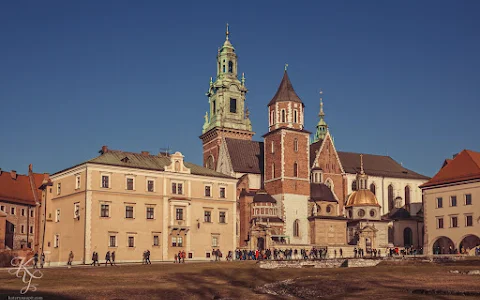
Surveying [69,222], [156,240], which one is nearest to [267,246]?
[156,240]

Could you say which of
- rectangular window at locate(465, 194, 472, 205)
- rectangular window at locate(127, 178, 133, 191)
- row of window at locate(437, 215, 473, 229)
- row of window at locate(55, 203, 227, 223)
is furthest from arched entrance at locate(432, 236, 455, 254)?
rectangular window at locate(127, 178, 133, 191)

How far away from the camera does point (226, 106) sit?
4692 inches

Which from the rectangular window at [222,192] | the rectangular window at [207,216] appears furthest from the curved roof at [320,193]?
the rectangular window at [207,216]

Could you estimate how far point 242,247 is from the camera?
86500 mm

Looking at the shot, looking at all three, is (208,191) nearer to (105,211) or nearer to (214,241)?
(214,241)

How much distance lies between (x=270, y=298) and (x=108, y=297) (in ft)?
25.5

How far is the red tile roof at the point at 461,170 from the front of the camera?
79438mm

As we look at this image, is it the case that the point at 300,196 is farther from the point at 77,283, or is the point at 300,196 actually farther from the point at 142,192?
the point at 77,283

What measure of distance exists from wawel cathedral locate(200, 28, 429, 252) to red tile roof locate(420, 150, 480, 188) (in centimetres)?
1518

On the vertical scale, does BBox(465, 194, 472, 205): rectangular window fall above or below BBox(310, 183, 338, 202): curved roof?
below

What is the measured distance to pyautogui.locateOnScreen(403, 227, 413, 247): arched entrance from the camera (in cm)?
10331

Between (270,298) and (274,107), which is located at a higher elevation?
(274,107)

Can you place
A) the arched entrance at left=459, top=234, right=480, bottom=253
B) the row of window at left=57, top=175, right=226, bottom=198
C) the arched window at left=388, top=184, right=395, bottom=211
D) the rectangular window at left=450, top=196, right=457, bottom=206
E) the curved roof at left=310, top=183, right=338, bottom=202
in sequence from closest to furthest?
the row of window at left=57, top=175, right=226, bottom=198 → the arched entrance at left=459, top=234, right=480, bottom=253 → the rectangular window at left=450, top=196, right=457, bottom=206 → the curved roof at left=310, top=183, right=338, bottom=202 → the arched window at left=388, top=184, right=395, bottom=211

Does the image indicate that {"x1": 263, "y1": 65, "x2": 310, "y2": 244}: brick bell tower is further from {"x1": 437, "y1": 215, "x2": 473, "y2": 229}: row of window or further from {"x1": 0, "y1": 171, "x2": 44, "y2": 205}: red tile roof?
{"x1": 0, "y1": 171, "x2": 44, "y2": 205}: red tile roof
